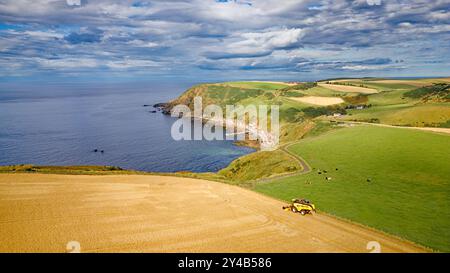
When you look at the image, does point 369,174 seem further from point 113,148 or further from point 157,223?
point 113,148

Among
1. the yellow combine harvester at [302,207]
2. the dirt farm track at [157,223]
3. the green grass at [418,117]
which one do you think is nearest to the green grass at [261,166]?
the dirt farm track at [157,223]

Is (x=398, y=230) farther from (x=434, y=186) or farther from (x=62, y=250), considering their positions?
(x=62, y=250)

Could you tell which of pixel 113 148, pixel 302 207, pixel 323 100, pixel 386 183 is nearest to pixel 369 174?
pixel 386 183

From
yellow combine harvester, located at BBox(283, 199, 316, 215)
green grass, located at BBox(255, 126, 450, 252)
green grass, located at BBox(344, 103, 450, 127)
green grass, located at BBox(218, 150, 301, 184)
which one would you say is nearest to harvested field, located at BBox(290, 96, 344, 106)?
green grass, located at BBox(344, 103, 450, 127)

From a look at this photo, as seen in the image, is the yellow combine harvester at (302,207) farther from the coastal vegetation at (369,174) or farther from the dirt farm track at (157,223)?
the coastal vegetation at (369,174)

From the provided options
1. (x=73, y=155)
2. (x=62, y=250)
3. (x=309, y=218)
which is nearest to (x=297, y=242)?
(x=309, y=218)
